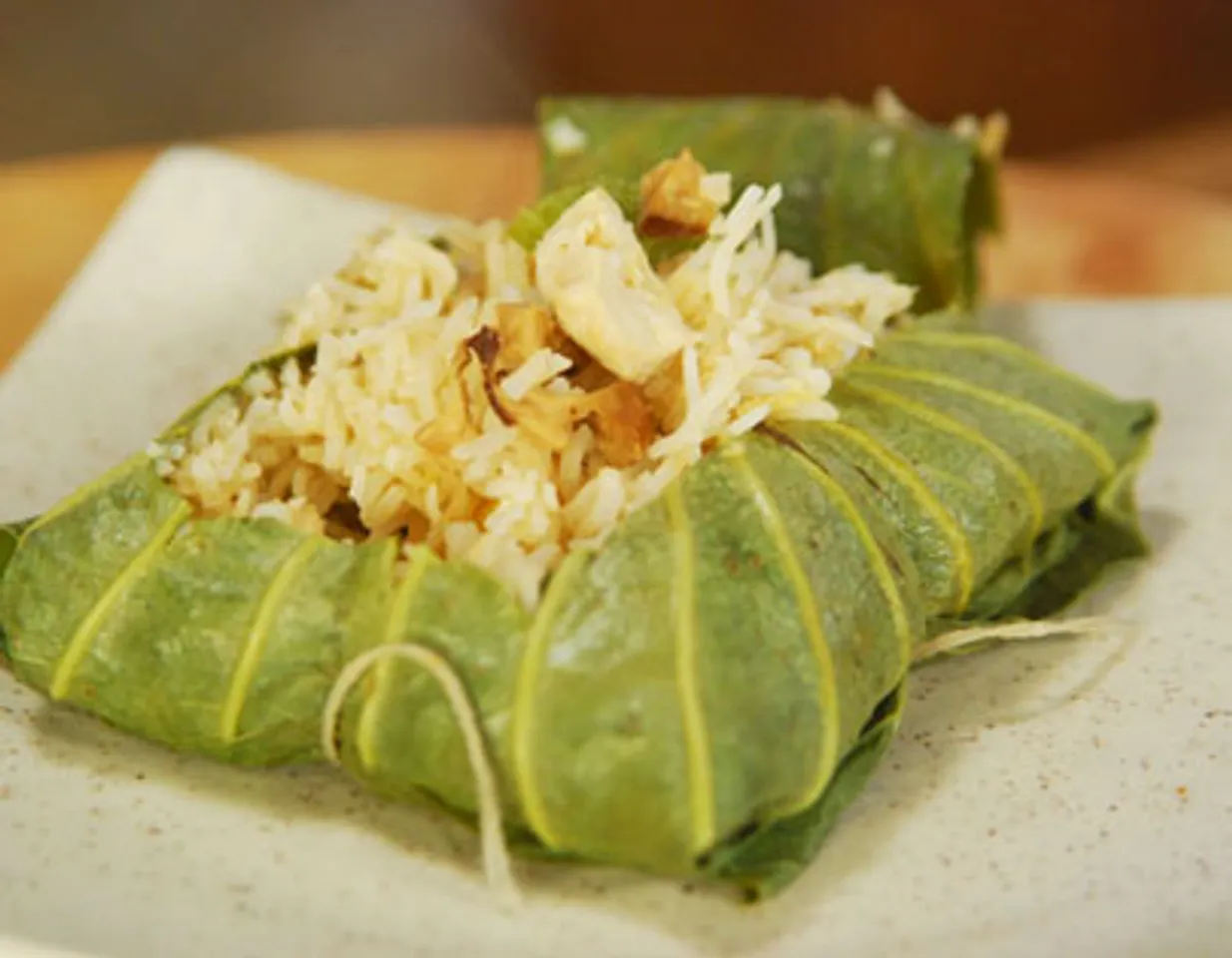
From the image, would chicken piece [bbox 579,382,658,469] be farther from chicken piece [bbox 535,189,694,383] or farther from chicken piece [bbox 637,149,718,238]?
chicken piece [bbox 637,149,718,238]

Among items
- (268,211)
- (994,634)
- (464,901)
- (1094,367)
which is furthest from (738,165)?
(464,901)

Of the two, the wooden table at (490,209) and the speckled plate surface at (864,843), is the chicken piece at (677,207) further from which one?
the wooden table at (490,209)

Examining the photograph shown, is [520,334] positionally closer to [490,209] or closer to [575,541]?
[575,541]

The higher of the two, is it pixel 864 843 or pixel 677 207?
pixel 677 207

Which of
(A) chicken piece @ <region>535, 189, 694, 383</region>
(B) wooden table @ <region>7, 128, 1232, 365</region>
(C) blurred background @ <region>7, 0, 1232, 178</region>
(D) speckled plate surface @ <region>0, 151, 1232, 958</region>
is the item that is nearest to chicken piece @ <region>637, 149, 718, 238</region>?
(A) chicken piece @ <region>535, 189, 694, 383</region>

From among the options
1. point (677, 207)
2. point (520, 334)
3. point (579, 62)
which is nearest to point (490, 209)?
point (677, 207)

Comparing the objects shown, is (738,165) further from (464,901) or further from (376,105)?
(376,105)
